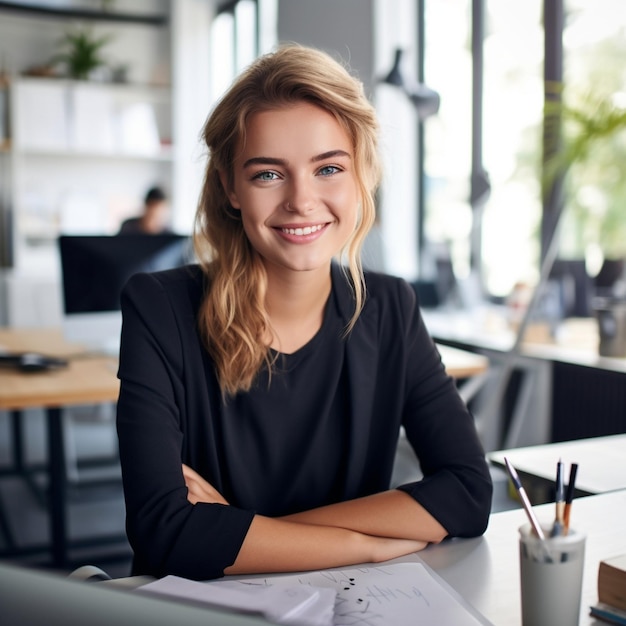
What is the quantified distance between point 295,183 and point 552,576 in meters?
0.70

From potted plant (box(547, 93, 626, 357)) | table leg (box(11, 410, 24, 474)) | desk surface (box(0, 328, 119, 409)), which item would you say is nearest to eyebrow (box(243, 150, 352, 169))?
desk surface (box(0, 328, 119, 409))

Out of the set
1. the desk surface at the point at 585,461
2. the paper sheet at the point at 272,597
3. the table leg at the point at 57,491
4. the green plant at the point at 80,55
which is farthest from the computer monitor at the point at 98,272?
the green plant at the point at 80,55

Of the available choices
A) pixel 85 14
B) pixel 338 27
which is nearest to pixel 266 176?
pixel 338 27

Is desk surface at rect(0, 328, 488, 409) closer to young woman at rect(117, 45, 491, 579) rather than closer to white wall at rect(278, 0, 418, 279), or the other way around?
young woman at rect(117, 45, 491, 579)

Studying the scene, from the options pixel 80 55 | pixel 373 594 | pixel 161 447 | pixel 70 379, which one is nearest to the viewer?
pixel 373 594

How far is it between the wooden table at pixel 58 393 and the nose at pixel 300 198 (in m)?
1.14

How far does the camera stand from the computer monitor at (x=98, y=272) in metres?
2.57

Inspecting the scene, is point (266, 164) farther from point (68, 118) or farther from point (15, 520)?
point (68, 118)

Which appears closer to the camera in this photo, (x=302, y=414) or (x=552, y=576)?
(x=552, y=576)

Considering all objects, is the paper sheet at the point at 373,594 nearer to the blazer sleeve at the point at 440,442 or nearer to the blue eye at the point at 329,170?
the blazer sleeve at the point at 440,442

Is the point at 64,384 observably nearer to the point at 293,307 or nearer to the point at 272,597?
the point at 293,307

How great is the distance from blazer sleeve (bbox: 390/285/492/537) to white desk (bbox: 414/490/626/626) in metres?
0.04

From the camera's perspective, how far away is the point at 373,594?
0.83m

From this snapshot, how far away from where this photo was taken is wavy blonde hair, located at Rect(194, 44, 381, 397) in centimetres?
123
